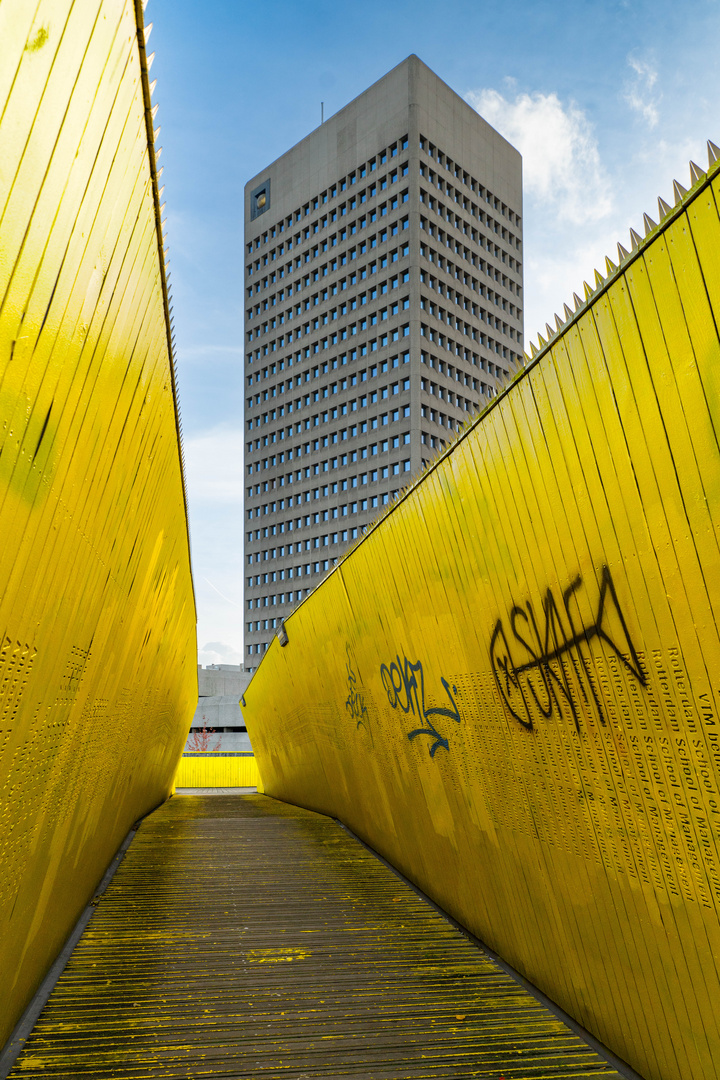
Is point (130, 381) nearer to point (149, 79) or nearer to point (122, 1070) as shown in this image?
point (149, 79)

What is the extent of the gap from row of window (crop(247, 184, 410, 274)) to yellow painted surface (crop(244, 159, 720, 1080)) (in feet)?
254

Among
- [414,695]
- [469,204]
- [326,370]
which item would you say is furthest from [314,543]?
[414,695]

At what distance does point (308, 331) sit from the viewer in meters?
85.2

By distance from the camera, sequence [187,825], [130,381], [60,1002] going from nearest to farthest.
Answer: [130,381] < [60,1002] < [187,825]

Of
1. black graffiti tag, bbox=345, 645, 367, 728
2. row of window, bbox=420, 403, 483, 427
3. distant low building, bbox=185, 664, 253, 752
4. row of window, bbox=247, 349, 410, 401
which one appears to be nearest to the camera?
black graffiti tag, bbox=345, 645, 367, 728

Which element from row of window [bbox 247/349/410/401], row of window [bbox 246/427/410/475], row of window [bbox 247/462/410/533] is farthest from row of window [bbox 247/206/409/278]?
row of window [bbox 247/462/410/533]

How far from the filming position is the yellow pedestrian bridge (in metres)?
2.97

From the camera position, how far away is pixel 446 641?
6.36 metres

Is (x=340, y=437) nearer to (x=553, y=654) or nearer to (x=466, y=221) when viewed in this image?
(x=466, y=221)

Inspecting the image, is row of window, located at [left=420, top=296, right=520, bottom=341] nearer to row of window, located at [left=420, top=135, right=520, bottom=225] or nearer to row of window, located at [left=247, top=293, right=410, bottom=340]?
row of window, located at [left=247, top=293, right=410, bottom=340]

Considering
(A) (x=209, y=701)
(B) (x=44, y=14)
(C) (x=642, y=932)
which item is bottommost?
(C) (x=642, y=932)

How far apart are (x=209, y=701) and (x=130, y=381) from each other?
194 feet

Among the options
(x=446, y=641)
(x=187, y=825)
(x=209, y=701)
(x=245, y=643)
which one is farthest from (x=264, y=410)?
(x=446, y=641)

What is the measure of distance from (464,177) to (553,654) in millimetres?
86895
